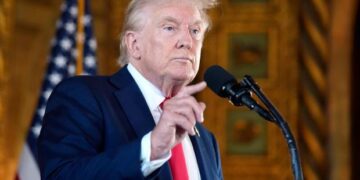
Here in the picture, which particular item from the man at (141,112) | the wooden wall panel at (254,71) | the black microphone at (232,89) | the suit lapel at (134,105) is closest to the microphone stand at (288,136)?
the black microphone at (232,89)

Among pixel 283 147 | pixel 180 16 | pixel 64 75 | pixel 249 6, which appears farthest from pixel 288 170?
pixel 180 16

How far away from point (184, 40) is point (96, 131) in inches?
14.6

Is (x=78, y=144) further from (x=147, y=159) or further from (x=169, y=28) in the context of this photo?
(x=169, y=28)

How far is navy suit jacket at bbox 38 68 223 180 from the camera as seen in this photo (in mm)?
2344

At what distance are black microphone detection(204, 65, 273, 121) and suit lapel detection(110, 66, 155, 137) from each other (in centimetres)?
30

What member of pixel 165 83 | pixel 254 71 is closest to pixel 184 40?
pixel 165 83

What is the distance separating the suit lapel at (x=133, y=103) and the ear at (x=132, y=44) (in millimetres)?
53

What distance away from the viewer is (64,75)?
515 centimetres

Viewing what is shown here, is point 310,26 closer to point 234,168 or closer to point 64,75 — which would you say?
point 234,168

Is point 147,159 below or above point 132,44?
below

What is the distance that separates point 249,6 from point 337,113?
97cm

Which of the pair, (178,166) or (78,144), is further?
(178,166)

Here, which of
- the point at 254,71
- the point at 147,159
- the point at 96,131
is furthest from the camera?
the point at 254,71

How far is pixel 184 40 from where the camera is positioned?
2.65 m
